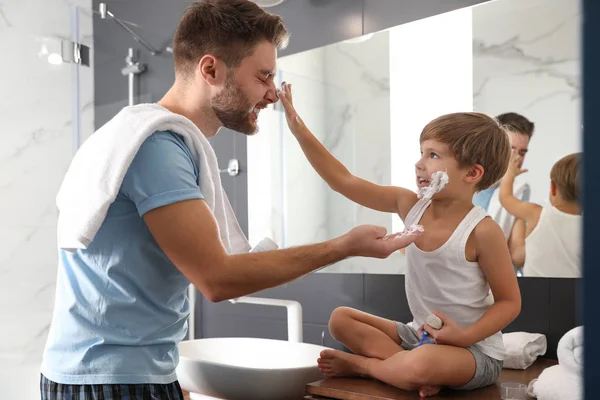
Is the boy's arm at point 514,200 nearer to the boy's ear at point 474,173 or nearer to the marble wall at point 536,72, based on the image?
the marble wall at point 536,72

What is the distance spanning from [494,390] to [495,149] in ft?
1.90

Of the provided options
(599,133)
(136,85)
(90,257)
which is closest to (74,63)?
(136,85)

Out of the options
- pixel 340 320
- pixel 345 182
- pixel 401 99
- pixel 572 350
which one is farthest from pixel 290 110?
pixel 572 350

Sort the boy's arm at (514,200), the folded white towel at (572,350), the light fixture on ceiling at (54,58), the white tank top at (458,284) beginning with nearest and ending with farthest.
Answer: the folded white towel at (572,350), the white tank top at (458,284), the boy's arm at (514,200), the light fixture on ceiling at (54,58)

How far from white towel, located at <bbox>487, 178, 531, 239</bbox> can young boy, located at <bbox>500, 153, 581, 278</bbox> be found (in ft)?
0.04

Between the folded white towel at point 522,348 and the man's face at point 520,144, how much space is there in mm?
462

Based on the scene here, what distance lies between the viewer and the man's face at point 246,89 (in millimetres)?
1305

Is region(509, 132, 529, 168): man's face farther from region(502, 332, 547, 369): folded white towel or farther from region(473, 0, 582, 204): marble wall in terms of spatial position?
region(502, 332, 547, 369): folded white towel

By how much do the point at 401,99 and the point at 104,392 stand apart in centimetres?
130

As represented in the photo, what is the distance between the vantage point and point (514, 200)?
5.58 feet

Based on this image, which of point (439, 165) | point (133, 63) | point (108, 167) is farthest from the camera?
point (133, 63)

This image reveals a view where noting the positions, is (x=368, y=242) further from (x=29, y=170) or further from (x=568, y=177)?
(x=29, y=170)

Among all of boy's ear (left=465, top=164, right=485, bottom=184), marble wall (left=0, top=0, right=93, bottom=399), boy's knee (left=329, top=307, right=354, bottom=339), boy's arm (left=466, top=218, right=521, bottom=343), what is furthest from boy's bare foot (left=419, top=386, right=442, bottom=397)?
marble wall (left=0, top=0, right=93, bottom=399)

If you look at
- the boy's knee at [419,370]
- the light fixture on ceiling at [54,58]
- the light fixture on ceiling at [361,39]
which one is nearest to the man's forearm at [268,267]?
the boy's knee at [419,370]
